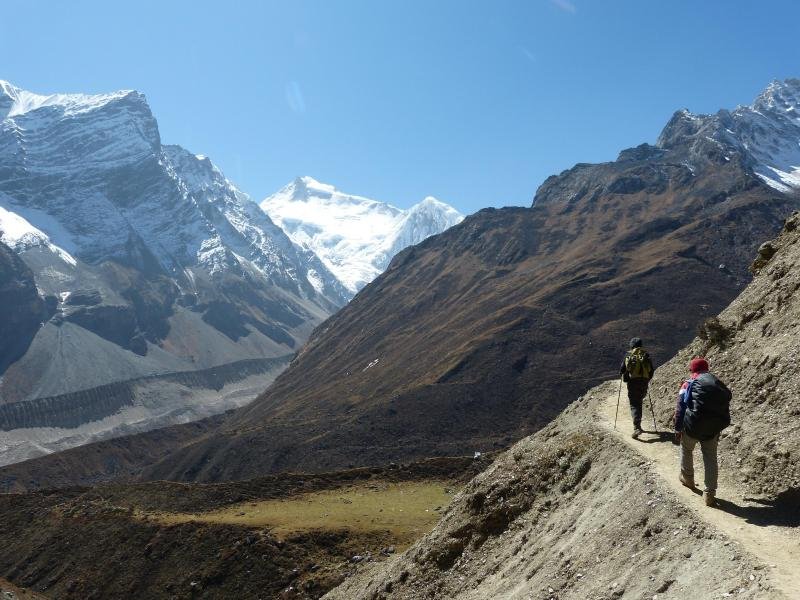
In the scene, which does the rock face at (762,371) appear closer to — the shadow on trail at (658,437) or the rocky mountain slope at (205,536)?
the shadow on trail at (658,437)

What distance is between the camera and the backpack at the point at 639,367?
17.1 meters

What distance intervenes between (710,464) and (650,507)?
134 cm

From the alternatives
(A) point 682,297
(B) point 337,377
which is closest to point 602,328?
(A) point 682,297

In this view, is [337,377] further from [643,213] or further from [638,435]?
[638,435]

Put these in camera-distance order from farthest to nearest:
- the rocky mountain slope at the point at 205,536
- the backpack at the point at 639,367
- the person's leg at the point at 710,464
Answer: the rocky mountain slope at the point at 205,536
the backpack at the point at 639,367
the person's leg at the point at 710,464

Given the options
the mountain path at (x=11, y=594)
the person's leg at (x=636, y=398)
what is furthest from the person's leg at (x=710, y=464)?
the mountain path at (x=11, y=594)

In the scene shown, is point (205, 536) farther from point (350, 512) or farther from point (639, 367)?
point (639, 367)

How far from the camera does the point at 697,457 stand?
1388 centimetres

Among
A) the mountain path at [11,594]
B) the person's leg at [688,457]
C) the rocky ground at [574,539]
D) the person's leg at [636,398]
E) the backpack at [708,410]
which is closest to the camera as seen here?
the rocky ground at [574,539]

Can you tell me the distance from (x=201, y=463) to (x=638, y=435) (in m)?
107

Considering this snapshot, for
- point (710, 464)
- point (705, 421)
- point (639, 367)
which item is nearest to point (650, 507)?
point (710, 464)

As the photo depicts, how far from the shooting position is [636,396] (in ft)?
55.3

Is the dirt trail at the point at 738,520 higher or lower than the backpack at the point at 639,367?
lower

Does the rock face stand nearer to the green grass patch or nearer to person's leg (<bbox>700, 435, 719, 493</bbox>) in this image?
person's leg (<bbox>700, 435, 719, 493</bbox>)
